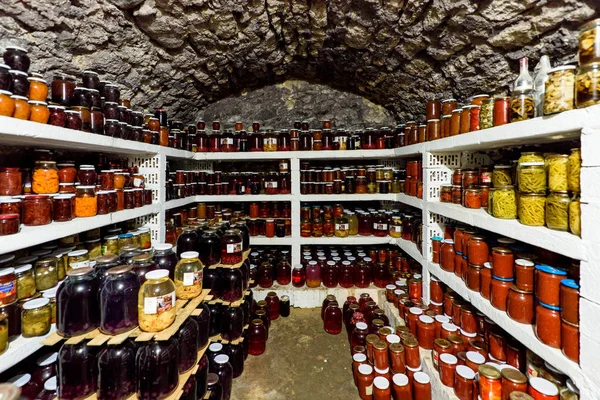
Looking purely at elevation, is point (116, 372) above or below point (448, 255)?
below

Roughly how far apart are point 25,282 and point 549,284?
2.20 m

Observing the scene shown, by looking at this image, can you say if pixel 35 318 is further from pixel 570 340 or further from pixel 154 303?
pixel 570 340

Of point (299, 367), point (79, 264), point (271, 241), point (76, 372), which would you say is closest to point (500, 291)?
point (299, 367)

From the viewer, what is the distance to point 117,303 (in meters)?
1.11

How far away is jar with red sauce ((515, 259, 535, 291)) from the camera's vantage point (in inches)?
47.8

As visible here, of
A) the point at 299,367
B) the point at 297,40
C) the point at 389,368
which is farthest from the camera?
the point at 297,40

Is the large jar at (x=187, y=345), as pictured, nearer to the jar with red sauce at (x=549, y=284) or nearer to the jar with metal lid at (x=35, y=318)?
the jar with metal lid at (x=35, y=318)

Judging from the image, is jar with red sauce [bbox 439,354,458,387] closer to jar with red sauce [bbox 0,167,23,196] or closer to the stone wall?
jar with red sauce [bbox 0,167,23,196]

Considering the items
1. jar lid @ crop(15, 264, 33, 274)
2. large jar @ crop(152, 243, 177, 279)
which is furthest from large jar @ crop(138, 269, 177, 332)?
jar lid @ crop(15, 264, 33, 274)

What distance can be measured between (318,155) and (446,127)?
1.19 meters

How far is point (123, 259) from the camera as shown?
137 cm

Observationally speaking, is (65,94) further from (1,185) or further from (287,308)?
(287,308)

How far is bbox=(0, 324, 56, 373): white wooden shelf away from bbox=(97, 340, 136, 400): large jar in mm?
312

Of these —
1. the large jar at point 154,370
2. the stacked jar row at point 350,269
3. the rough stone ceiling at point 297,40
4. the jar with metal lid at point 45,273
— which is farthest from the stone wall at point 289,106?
the large jar at point 154,370
